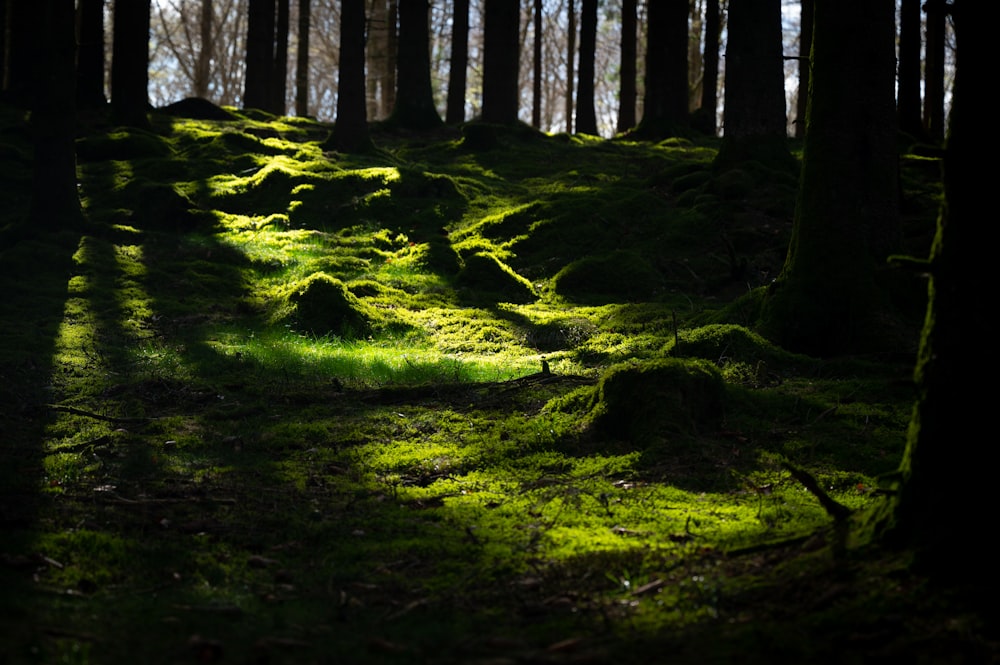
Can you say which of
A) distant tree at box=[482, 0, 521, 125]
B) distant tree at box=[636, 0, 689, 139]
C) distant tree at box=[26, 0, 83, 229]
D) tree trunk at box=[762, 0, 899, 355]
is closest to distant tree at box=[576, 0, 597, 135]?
distant tree at box=[636, 0, 689, 139]

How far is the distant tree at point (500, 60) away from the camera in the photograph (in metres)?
22.0

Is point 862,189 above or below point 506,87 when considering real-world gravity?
below

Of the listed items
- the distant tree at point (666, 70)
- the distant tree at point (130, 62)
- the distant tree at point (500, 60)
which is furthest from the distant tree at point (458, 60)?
the distant tree at point (130, 62)

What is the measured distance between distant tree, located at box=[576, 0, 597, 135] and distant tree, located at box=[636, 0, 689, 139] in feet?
9.95

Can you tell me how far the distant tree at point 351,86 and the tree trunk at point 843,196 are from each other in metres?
12.1

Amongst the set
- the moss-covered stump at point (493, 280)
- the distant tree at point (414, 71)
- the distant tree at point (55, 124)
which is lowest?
the moss-covered stump at point (493, 280)

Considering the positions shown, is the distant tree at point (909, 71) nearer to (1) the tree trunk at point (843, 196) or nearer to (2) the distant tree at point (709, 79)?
(1) the tree trunk at point (843, 196)

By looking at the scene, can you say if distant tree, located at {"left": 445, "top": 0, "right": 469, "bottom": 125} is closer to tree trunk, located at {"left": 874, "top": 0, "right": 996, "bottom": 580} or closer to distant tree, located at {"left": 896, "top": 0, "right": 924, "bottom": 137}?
distant tree, located at {"left": 896, "top": 0, "right": 924, "bottom": 137}

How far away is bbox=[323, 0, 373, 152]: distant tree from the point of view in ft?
61.9

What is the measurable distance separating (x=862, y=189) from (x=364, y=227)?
9443 millimetres

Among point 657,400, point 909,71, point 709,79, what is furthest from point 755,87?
point 709,79

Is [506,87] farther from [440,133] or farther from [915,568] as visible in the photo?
[915,568]

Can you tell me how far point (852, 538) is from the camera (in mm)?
3799

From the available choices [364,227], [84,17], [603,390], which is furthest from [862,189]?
[84,17]
